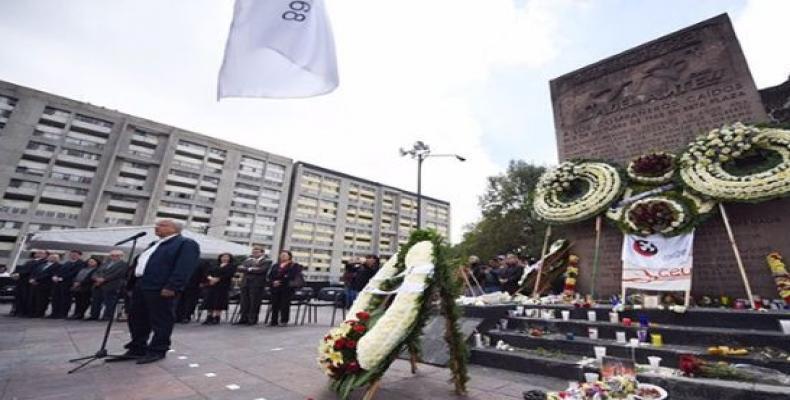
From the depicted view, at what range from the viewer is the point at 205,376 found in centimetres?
371

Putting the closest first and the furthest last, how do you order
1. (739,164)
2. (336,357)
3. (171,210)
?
(336,357) → (739,164) → (171,210)

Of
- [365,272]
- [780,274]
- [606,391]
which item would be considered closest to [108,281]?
[365,272]

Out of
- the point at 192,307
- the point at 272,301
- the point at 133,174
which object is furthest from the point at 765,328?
the point at 133,174

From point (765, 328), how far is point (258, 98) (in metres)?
6.33

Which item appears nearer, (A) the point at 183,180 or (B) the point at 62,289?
(B) the point at 62,289

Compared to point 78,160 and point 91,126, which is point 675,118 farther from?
point 91,126

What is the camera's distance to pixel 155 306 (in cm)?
442

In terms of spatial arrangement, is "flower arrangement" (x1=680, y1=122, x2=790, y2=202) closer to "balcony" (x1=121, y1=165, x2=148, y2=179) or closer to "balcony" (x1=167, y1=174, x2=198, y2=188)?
"balcony" (x1=167, y1=174, x2=198, y2=188)

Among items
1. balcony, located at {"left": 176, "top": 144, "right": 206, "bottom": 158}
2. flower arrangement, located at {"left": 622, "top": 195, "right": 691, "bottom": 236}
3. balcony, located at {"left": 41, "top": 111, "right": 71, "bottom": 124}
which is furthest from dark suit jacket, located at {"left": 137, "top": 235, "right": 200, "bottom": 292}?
balcony, located at {"left": 41, "top": 111, "right": 71, "bottom": 124}

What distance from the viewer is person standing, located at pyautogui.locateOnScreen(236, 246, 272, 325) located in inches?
325

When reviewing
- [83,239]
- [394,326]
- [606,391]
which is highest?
[83,239]

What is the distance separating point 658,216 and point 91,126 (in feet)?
202

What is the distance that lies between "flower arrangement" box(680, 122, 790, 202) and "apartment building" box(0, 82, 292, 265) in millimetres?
53156

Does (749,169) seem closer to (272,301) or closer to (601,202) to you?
(601,202)
